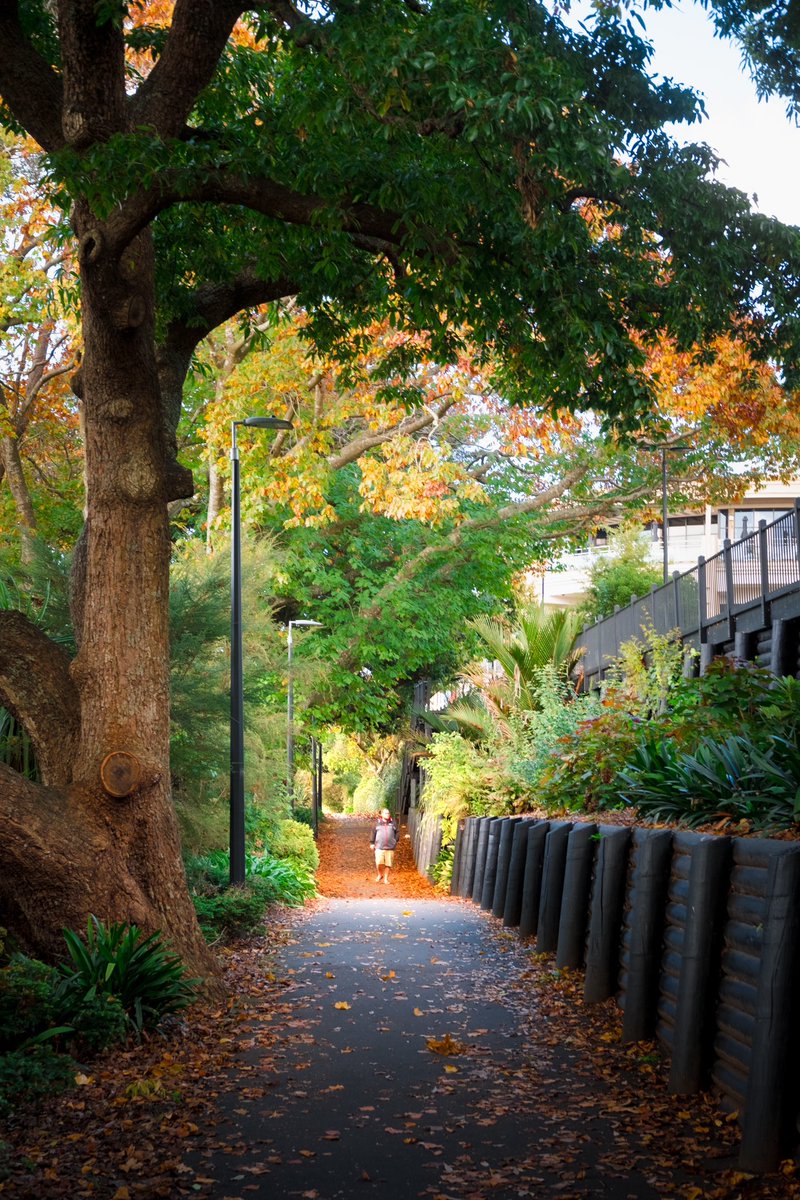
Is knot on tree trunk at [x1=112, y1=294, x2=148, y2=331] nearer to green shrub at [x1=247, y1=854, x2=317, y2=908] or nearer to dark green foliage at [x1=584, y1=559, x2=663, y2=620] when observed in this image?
green shrub at [x1=247, y1=854, x2=317, y2=908]

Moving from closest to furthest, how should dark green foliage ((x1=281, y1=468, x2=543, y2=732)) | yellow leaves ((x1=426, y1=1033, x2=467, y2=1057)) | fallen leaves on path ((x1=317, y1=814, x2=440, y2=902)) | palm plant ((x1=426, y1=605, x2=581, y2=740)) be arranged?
yellow leaves ((x1=426, y1=1033, x2=467, y2=1057))
palm plant ((x1=426, y1=605, x2=581, y2=740))
fallen leaves on path ((x1=317, y1=814, x2=440, y2=902))
dark green foliage ((x1=281, y1=468, x2=543, y2=732))

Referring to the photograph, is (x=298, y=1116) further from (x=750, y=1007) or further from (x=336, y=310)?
(x=336, y=310)

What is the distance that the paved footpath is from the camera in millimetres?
5430

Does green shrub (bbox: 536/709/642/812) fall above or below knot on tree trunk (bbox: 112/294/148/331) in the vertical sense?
below

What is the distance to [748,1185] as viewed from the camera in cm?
514

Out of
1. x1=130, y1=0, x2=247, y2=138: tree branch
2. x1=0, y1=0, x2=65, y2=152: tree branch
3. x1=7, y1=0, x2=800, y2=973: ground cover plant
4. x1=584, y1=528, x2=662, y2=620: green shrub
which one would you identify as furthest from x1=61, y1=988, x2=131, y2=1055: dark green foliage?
x1=584, y1=528, x2=662, y2=620: green shrub

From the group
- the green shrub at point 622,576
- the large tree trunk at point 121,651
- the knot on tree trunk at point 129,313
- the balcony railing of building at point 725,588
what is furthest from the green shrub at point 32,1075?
the green shrub at point 622,576

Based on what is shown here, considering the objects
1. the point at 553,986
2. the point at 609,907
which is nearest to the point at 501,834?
the point at 553,986

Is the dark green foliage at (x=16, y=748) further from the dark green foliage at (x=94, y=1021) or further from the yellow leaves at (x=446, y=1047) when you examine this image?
the yellow leaves at (x=446, y=1047)

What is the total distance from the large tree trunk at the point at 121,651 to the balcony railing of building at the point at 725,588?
34.0ft

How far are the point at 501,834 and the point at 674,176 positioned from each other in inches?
355

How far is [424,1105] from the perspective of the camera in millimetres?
6707

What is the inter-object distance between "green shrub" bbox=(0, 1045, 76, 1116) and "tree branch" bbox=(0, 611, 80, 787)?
3030mm

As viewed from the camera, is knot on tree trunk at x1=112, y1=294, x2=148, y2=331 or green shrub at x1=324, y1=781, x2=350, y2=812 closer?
knot on tree trunk at x1=112, y1=294, x2=148, y2=331
